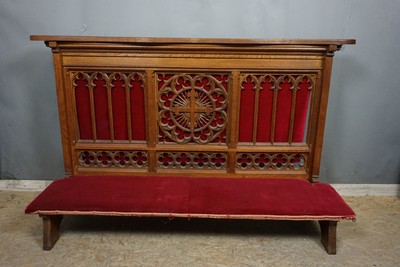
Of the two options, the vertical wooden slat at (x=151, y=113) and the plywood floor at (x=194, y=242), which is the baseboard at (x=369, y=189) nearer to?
the plywood floor at (x=194, y=242)

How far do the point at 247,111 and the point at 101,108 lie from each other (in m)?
0.90

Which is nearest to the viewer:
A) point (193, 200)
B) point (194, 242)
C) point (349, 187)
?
point (193, 200)

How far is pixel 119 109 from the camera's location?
1.91 meters

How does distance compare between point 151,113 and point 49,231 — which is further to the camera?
point 151,113

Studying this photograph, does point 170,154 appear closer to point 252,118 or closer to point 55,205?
point 252,118

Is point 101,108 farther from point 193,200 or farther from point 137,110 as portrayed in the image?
point 193,200

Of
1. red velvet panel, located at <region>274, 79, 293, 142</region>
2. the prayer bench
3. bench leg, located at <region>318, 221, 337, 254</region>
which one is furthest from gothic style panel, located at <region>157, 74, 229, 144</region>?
bench leg, located at <region>318, 221, 337, 254</region>

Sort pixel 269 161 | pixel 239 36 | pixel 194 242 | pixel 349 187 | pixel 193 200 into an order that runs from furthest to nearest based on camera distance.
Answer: pixel 349 187
pixel 239 36
pixel 269 161
pixel 194 242
pixel 193 200

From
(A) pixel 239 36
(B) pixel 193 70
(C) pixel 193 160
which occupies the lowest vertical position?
(C) pixel 193 160

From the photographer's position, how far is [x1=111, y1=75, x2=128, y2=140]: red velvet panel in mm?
1873

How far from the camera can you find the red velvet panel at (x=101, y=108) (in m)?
1.87

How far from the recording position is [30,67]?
7.07 ft

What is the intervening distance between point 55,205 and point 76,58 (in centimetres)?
83

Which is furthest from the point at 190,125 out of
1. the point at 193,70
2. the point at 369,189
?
the point at 369,189
